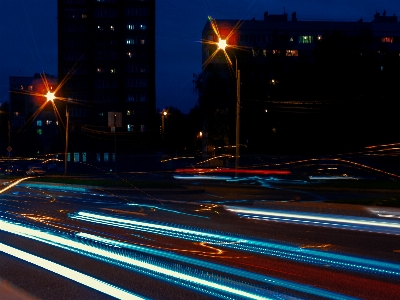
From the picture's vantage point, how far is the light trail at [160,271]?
8.44 meters

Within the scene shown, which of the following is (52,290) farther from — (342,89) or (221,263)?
(342,89)

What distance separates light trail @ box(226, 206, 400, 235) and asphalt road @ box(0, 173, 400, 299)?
0.10 ft

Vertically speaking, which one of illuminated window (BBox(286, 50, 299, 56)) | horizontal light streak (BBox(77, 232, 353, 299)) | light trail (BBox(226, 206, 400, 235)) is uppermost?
illuminated window (BBox(286, 50, 299, 56))

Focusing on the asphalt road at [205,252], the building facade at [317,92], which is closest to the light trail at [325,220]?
the asphalt road at [205,252]

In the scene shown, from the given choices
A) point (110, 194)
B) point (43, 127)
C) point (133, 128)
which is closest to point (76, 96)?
point (133, 128)

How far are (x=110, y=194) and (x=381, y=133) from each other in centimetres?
3065

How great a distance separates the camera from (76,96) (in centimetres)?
9050

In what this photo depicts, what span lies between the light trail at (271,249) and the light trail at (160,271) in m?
2.28

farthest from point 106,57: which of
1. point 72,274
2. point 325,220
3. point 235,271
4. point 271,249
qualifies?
point 235,271

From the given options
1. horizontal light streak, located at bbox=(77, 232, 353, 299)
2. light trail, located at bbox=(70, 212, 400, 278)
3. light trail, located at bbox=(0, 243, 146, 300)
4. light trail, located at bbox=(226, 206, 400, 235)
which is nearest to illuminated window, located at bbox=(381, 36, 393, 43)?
light trail, located at bbox=(226, 206, 400, 235)

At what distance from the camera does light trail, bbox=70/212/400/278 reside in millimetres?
10617

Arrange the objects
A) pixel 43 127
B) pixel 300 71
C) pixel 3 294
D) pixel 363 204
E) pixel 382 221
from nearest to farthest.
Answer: pixel 3 294 < pixel 382 221 < pixel 363 204 < pixel 300 71 < pixel 43 127

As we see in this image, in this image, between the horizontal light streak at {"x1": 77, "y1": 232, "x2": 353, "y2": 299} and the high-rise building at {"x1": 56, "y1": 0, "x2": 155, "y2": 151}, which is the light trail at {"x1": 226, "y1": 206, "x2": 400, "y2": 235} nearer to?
the horizontal light streak at {"x1": 77, "y1": 232, "x2": 353, "y2": 299}

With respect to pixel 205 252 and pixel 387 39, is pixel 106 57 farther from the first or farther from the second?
pixel 205 252
